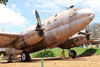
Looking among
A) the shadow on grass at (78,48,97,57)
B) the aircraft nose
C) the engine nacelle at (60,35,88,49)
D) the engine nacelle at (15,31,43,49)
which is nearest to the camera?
the aircraft nose

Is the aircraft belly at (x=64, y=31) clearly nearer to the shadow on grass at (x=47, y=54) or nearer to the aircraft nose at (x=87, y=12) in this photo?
the aircraft nose at (x=87, y=12)

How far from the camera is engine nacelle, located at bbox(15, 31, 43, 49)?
623 inches

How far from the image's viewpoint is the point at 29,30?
1652 cm

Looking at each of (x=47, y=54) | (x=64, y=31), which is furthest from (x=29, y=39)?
(x=47, y=54)

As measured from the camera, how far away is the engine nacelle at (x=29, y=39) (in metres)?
15.8

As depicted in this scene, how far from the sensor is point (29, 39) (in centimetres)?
1627

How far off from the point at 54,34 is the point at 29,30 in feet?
9.69

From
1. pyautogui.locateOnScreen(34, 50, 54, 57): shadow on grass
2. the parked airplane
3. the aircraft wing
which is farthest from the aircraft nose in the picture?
pyautogui.locateOnScreen(34, 50, 54, 57): shadow on grass

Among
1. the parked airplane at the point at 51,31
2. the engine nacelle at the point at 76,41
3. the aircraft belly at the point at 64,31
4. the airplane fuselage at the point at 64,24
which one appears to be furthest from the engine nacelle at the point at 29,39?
the engine nacelle at the point at 76,41

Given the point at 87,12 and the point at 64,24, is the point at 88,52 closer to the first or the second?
the point at 64,24

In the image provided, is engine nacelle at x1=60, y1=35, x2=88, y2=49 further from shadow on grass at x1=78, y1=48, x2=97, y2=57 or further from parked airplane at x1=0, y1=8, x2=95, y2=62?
shadow on grass at x1=78, y1=48, x2=97, y2=57

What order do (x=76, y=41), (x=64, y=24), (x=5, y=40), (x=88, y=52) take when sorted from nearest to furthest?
(x=64, y=24) → (x=5, y=40) → (x=76, y=41) → (x=88, y=52)

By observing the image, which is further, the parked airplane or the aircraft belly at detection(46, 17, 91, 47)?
the parked airplane

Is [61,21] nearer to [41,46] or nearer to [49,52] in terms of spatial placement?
[41,46]
